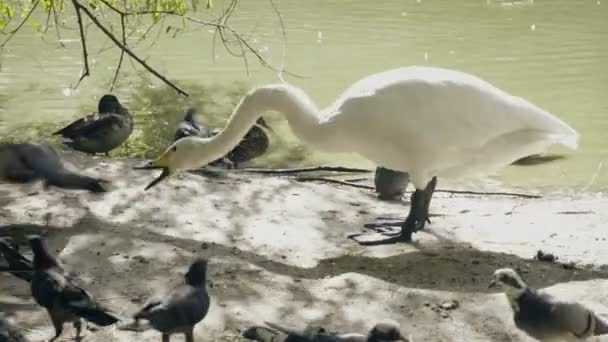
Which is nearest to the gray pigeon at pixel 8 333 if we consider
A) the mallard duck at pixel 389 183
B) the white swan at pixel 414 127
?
the white swan at pixel 414 127

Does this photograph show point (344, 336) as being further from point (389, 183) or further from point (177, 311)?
point (389, 183)

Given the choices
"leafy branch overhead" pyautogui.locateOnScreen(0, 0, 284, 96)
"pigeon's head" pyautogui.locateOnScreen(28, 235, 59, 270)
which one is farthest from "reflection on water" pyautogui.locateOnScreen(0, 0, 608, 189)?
"pigeon's head" pyautogui.locateOnScreen(28, 235, 59, 270)

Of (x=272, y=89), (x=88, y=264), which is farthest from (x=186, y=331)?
(x=272, y=89)

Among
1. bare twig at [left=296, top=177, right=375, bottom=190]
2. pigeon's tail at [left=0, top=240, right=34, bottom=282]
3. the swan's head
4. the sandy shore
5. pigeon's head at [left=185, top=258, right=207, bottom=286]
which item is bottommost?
bare twig at [left=296, top=177, right=375, bottom=190]

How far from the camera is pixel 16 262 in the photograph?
198 inches

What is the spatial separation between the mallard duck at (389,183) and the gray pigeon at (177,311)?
343 centimetres

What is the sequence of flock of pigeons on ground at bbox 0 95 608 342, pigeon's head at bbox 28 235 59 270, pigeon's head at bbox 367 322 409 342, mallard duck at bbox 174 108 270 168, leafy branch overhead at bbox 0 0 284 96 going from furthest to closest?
mallard duck at bbox 174 108 270 168 < leafy branch overhead at bbox 0 0 284 96 < pigeon's head at bbox 28 235 59 270 < flock of pigeons on ground at bbox 0 95 608 342 < pigeon's head at bbox 367 322 409 342

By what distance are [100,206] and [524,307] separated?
3419 millimetres

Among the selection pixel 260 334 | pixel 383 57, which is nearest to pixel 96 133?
pixel 260 334

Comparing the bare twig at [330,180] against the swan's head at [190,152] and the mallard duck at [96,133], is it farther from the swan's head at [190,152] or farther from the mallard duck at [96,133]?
the swan's head at [190,152]

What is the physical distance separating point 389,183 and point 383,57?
6929mm

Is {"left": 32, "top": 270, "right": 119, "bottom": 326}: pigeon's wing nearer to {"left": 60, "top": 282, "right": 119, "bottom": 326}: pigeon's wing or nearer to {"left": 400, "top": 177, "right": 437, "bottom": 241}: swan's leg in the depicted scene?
{"left": 60, "top": 282, "right": 119, "bottom": 326}: pigeon's wing

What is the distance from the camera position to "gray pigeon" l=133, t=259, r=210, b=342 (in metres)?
4.03

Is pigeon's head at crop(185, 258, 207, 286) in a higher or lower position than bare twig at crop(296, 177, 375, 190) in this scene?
higher
